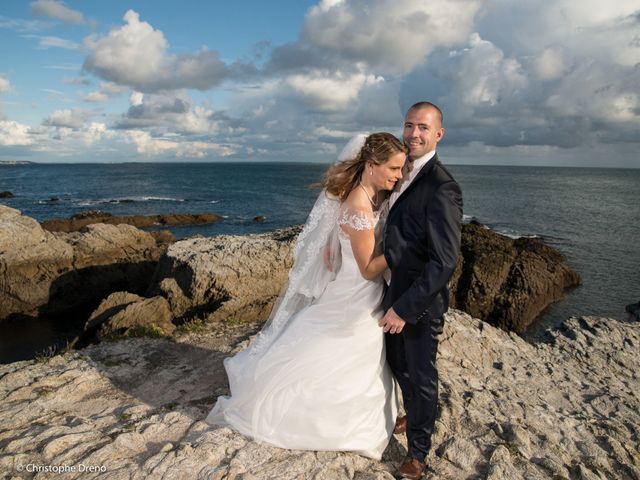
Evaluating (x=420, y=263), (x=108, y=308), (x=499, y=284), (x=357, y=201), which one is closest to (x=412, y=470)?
(x=420, y=263)

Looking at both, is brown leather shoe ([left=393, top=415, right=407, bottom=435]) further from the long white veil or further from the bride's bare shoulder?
the bride's bare shoulder

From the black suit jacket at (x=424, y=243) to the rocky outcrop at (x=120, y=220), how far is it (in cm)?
2747

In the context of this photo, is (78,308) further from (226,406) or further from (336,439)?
(336,439)

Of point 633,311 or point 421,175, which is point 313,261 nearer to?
point 421,175

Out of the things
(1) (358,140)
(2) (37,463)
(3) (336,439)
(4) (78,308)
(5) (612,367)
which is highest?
(1) (358,140)

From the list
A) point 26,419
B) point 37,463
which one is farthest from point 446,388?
point 26,419

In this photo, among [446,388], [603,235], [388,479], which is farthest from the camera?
[603,235]

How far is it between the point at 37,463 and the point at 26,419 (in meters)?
1.14

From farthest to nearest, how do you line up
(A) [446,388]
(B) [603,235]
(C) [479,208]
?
(C) [479,208] < (B) [603,235] < (A) [446,388]

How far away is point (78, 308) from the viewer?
14.2 m

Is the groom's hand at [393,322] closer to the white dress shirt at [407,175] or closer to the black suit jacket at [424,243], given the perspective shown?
the black suit jacket at [424,243]

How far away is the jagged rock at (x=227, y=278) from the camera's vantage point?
30.1 feet

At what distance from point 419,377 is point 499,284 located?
41.4 ft

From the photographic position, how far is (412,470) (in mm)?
4039
